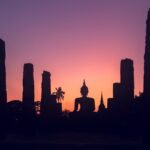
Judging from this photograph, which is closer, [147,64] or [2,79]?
[147,64]

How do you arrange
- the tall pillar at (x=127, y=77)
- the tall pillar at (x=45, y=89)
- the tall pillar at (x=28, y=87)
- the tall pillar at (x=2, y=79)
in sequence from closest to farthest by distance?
the tall pillar at (x=2, y=79) → the tall pillar at (x=28, y=87) → the tall pillar at (x=127, y=77) → the tall pillar at (x=45, y=89)

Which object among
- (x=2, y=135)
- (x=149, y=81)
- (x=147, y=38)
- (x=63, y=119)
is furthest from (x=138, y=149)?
(x=63, y=119)

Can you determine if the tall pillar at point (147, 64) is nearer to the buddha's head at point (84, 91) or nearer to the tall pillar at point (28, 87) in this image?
the tall pillar at point (28, 87)

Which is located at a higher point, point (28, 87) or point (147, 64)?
point (147, 64)

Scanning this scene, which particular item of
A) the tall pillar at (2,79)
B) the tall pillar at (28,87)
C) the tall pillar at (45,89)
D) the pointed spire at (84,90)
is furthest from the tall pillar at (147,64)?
the pointed spire at (84,90)

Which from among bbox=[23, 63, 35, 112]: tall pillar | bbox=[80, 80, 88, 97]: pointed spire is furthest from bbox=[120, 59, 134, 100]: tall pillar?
bbox=[80, 80, 88, 97]: pointed spire

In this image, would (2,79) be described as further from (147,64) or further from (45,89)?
(45,89)

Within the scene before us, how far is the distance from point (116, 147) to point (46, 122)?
1058 cm

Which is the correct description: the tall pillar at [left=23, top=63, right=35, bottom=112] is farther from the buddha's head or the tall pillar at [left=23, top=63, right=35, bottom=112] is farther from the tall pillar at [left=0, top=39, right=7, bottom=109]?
the buddha's head

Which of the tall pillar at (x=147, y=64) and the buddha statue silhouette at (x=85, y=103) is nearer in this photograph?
the tall pillar at (x=147, y=64)

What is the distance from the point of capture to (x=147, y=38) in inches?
583

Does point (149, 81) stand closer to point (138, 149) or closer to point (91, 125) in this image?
point (138, 149)

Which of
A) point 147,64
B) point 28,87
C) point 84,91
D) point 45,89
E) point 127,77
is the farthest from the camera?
point 84,91

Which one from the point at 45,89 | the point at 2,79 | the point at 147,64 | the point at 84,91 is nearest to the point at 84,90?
the point at 84,91
